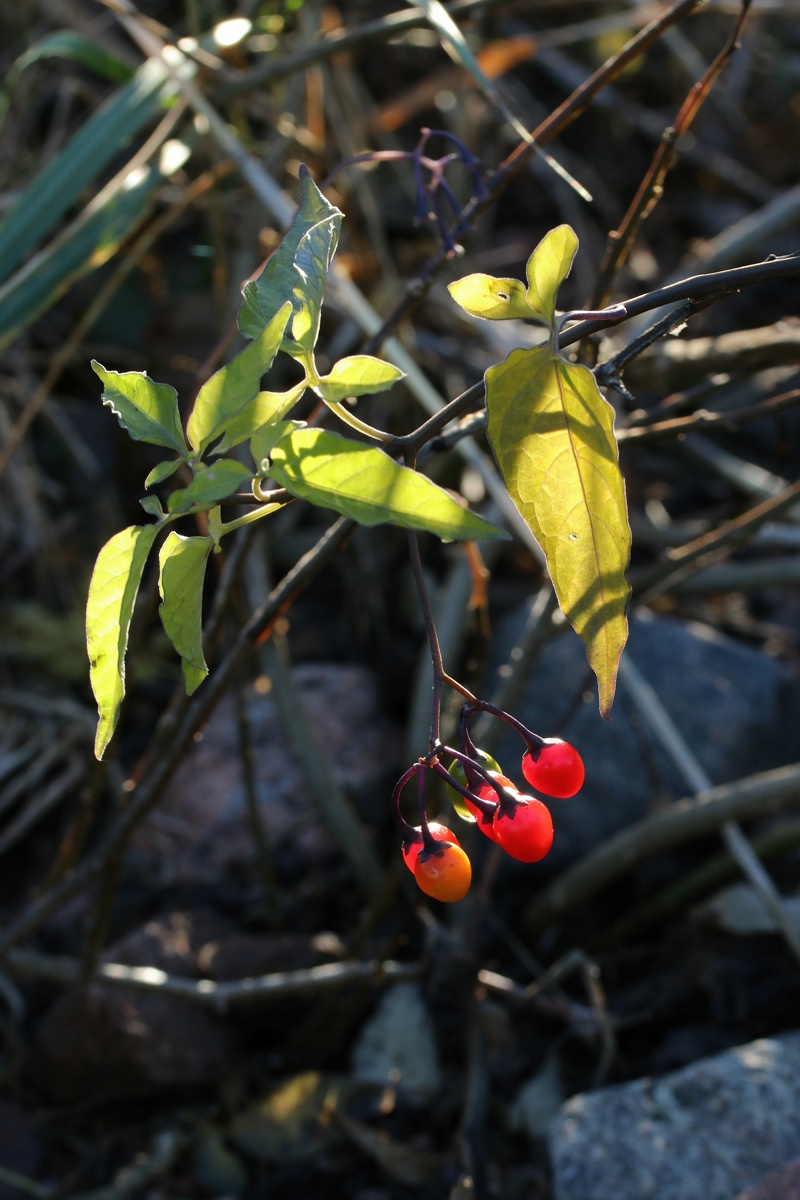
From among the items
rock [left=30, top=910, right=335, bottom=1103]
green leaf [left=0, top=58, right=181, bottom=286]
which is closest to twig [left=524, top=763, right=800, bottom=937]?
rock [left=30, top=910, right=335, bottom=1103]

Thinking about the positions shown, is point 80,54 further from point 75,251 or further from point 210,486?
point 210,486

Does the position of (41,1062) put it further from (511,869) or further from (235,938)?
(511,869)

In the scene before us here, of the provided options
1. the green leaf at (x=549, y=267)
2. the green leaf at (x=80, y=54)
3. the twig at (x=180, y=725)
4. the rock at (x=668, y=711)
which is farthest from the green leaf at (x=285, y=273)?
the green leaf at (x=80, y=54)

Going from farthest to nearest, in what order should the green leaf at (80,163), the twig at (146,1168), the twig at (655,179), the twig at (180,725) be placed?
the green leaf at (80,163)
the twig at (146,1168)
the twig at (655,179)
the twig at (180,725)

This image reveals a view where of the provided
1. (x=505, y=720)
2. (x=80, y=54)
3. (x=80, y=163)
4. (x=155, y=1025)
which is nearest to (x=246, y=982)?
(x=155, y=1025)

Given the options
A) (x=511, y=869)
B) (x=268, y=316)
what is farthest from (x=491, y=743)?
(x=268, y=316)

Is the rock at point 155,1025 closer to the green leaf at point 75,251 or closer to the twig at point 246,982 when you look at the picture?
the twig at point 246,982
